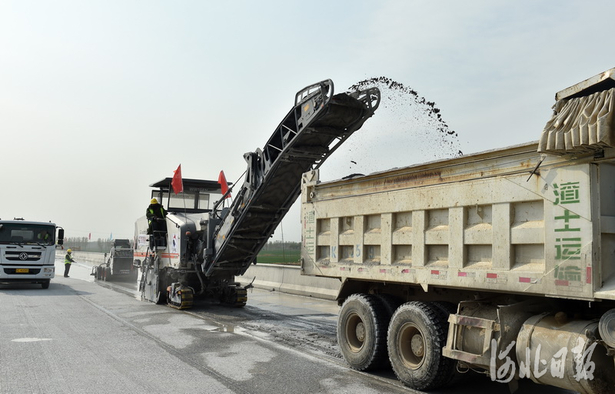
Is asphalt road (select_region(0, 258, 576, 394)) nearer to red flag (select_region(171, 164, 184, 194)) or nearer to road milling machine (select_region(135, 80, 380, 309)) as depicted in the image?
road milling machine (select_region(135, 80, 380, 309))

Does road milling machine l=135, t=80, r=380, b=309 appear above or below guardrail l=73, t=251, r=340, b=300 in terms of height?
above

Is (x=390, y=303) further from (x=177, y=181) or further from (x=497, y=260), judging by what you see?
(x=177, y=181)

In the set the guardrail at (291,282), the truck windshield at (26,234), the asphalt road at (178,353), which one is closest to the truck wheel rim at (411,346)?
the asphalt road at (178,353)

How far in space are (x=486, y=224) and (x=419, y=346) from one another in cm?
173

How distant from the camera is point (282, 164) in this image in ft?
34.4

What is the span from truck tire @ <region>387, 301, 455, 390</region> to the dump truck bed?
15.6 inches

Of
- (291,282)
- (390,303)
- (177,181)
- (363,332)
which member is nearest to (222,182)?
(177,181)

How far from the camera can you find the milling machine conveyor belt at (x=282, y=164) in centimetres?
940

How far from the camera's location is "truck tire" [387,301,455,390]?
578 cm

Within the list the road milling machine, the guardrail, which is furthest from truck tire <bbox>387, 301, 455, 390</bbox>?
the guardrail

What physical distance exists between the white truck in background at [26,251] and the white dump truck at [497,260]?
13.8 m

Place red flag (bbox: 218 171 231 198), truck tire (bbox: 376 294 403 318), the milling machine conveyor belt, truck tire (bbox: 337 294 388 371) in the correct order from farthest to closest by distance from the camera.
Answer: red flag (bbox: 218 171 231 198), the milling machine conveyor belt, truck tire (bbox: 376 294 403 318), truck tire (bbox: 337 294 388 371)

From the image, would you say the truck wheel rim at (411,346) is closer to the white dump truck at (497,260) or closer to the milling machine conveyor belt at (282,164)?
the white dump truck at (497,260)

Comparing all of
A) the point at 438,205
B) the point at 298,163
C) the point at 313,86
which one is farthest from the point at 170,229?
the point at 438,205
